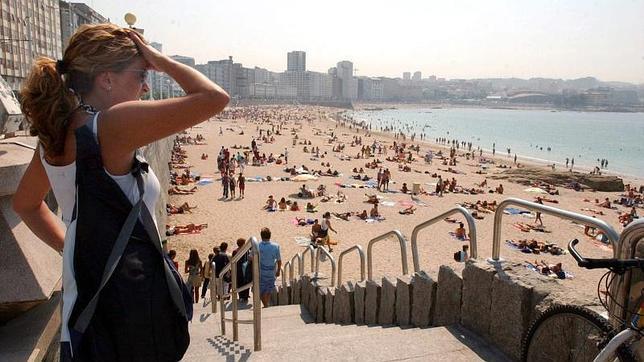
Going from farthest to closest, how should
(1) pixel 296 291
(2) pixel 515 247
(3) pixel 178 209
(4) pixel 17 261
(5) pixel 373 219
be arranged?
(5) pixel 373 219 < (3) pixel 178 209 < (2) pixel 515 247 < (1) pixel 296 291 < (4) pixel 17 261

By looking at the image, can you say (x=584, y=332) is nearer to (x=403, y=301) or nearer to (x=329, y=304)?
(x=403, y=301)

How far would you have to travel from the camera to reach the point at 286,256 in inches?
541

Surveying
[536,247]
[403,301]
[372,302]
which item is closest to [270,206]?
[536,247]

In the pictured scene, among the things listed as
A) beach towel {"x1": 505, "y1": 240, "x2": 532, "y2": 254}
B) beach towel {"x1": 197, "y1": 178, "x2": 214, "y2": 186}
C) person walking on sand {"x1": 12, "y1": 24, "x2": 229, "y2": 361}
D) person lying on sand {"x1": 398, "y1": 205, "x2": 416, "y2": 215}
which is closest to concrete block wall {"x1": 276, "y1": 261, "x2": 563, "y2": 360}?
person walking on sand {"x1": 12, "y1": 24, "x2": 229, "y2": 361}

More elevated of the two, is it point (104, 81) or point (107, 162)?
point (104, 81)

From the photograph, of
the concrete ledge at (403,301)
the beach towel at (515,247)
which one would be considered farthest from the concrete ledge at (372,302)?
the beach towel at (515,247)

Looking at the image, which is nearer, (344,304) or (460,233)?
(344,304)

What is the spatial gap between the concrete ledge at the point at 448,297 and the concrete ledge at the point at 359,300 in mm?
1331

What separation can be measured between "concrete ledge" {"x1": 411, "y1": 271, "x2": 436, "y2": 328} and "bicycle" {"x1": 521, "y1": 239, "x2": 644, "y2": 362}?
37.4 inches

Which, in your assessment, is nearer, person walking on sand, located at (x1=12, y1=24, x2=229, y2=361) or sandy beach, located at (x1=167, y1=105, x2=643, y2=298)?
person walking on sand, located at (x1=12, y1=24, x2=229, y2=361)

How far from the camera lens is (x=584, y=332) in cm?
221

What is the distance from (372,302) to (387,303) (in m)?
0.32

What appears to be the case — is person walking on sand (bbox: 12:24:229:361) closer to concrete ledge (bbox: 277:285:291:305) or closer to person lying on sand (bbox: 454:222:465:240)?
concrete ledge (bbox: 277:285:291:305)

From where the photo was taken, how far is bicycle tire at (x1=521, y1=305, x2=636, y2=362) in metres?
2.12
